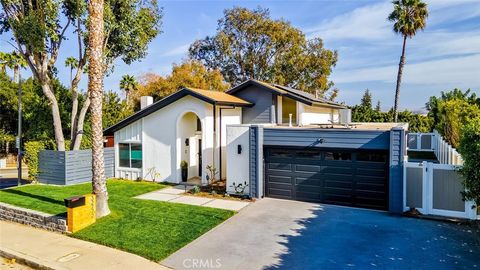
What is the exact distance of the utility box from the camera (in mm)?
10516

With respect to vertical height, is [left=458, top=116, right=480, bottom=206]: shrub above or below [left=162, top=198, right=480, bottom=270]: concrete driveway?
above

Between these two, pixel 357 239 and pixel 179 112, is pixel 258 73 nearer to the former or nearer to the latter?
pixel 179 112

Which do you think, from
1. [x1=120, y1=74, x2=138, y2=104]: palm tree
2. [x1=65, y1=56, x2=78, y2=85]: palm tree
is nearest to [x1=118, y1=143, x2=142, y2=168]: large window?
[x1=65, y1=56, x2=78, y2=85]: palm tree

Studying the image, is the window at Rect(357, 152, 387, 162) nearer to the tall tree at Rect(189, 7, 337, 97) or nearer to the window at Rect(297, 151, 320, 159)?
the window at Rect(297, 151, 320, 159)

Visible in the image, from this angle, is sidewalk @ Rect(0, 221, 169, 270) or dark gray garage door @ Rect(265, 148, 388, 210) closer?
sidewalk @ Rect(0, 221, 169, 270)

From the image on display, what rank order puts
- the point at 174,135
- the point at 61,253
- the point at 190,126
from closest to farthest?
the point at 61,253
the point at 174,135
the point at 190,126

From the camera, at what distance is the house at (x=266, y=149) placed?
12312 millimetres

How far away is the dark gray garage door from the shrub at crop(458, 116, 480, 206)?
339 centimetres

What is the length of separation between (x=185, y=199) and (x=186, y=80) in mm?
24674

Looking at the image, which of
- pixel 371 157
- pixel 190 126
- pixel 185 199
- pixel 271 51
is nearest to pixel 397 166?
pixel 371 157

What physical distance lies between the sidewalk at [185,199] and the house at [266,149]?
1.18 meters

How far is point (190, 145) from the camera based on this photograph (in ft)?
60.4

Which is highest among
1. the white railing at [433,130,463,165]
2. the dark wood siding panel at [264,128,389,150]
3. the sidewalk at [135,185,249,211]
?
the dark wood siding panel at [264,128,389,150]

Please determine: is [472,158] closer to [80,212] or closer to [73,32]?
[80,212]
